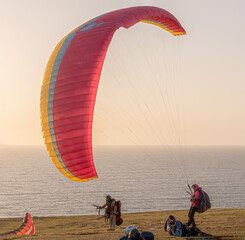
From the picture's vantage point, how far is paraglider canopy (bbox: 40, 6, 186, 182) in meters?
12.2

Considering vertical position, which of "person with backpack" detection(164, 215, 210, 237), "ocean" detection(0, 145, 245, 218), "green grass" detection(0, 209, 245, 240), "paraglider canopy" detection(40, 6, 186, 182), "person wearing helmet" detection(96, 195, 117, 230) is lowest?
"ocean" detection(0, 145, 245, 218)

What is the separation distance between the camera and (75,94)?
12219 mm

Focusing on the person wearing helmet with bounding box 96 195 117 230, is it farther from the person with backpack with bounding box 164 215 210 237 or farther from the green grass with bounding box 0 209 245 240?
the person with backpack with bounding box 164 215 210 237

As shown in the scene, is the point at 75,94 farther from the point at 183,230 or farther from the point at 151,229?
the point at 151,229

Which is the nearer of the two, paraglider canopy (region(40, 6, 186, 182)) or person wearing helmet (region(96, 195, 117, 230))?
paraglider canopy (region(40, 6, 186, 182))

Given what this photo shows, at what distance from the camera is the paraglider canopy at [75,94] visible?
1220 cm

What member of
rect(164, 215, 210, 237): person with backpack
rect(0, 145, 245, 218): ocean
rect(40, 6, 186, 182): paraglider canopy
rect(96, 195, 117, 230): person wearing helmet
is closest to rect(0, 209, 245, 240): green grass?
rect(164, 215, 210, 237): person with backpack

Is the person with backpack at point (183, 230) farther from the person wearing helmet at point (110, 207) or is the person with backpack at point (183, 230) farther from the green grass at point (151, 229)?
the person wearing helmet at point (110, 207)

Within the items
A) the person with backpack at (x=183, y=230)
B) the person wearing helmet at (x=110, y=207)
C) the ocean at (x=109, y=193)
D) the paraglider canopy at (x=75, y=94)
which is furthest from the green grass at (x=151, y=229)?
the ocean at (x=109, y=193)

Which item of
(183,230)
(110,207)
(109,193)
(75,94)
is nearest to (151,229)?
(110,207)

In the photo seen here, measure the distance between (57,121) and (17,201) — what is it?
322 feet

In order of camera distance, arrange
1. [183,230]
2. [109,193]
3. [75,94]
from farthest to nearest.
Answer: [109,193] → [75,94] → [183,230]

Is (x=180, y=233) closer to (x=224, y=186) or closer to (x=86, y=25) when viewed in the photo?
(x=86, y=25)

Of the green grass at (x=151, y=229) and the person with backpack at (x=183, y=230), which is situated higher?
the person with backpack at (x=183, y=230)
